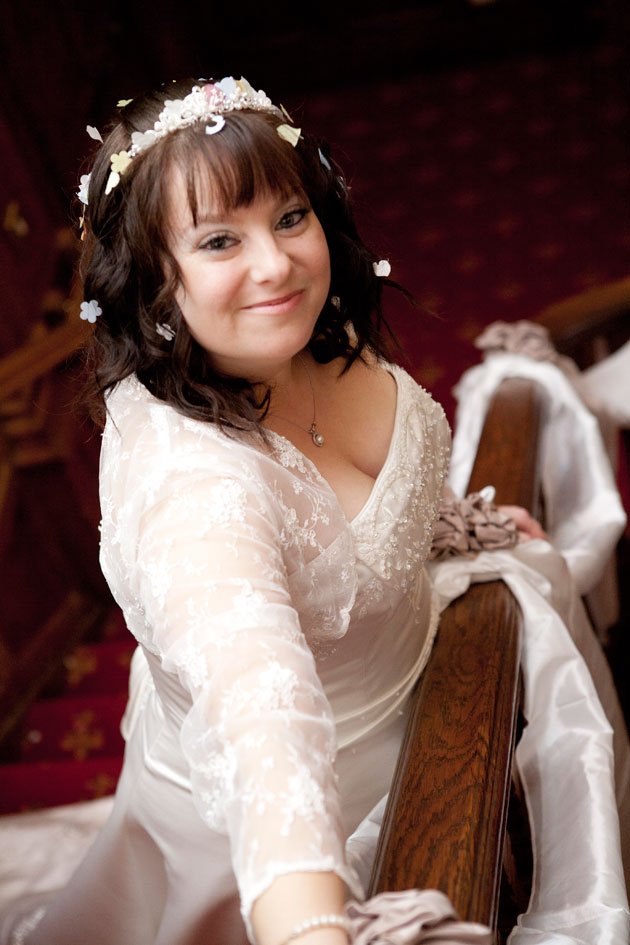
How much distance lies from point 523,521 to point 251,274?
40.8 inches

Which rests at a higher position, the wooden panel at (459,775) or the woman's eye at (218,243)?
the woman's eye at (218,243)

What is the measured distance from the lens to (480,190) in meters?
6.13

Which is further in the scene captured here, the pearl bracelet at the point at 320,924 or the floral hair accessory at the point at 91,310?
the floral hair accessory at the point at 91,310

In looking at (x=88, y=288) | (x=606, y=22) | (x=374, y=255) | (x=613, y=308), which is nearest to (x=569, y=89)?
(x=606, y=22)

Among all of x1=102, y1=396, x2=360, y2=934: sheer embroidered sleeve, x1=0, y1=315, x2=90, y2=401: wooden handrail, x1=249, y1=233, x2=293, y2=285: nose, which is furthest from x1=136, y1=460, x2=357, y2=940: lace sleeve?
x1=0, y1=315, x2=90, y2=401: wooden handrail

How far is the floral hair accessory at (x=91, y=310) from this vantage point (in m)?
1.49

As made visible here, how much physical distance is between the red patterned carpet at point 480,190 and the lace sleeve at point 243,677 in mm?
2651

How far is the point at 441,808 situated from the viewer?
1.23 meters

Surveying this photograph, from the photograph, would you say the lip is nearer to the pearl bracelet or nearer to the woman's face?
the woman's face

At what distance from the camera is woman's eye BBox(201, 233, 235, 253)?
53.1 inches

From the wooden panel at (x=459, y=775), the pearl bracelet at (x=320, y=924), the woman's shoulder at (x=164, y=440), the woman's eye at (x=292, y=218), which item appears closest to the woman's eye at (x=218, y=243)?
the woman's eye at (x=292, y=218)

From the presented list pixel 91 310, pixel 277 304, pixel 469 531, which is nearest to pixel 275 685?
pixel 277 304

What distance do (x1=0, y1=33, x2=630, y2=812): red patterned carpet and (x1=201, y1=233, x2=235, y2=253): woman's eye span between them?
2.70 m

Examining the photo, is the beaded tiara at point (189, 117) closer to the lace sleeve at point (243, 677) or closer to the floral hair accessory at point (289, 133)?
the floral hair accessory at point (289, 133)
